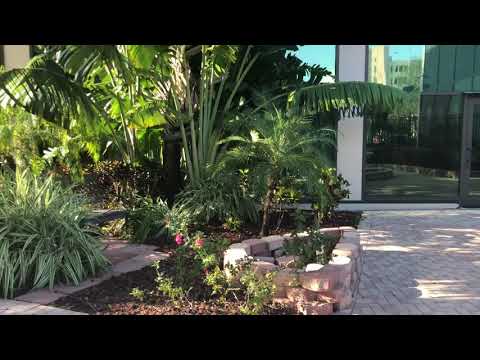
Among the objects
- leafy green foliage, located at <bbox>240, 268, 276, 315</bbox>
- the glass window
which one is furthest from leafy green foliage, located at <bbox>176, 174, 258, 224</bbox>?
the glass window

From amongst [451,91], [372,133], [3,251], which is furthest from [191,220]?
[451,91]

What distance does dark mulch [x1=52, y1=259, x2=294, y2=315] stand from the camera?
13.5 ft

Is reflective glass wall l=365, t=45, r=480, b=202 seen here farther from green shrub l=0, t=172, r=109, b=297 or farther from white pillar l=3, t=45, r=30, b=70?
white pillar l=3, t=45, r=30, b=70

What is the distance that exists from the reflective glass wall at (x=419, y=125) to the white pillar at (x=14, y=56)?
8.57m

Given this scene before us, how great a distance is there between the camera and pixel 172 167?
8.24 metres

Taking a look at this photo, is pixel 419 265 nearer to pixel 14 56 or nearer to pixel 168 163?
pixel 168 163

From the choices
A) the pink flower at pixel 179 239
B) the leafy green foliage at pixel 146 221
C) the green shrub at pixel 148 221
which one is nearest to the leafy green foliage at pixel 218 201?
the green shrub at pixel 148 221

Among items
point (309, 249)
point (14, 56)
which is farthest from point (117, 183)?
point (14, 56)

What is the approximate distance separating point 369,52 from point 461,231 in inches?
180

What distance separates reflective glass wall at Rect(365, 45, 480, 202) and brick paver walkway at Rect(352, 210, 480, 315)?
1.28m

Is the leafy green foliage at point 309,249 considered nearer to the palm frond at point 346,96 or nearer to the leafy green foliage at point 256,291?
the leafy green foliage at point 256,291

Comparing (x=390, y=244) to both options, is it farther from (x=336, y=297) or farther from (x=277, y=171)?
(x=336, y=297)

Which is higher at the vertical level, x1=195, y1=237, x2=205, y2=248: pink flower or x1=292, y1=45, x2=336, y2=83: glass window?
x1=292, y1=45, x2=336, y2=83: glass window

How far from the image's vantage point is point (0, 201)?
5.22 m
